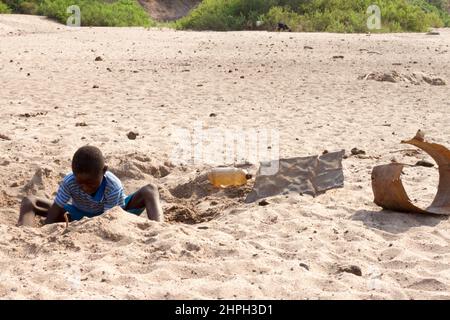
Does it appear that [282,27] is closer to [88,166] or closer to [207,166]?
[207,166]

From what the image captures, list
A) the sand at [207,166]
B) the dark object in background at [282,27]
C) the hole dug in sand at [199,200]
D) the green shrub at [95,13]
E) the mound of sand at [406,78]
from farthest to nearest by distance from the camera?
the green shrub at [95,13], the dark object in background at [282,27], the mound of sand at [406,78], the hole dug in sand at [199,200], the sand at [207,166]

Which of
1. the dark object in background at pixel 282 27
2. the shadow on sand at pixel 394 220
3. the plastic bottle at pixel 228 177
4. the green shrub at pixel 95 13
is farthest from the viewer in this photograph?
the green shrub at pixel 95 13

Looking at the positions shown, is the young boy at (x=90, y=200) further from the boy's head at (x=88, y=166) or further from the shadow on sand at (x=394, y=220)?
the shadow on sand at (x=394, y=220)

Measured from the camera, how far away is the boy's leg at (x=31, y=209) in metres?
5.60

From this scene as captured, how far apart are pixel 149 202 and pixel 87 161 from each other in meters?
0.57

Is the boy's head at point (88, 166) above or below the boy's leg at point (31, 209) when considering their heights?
above

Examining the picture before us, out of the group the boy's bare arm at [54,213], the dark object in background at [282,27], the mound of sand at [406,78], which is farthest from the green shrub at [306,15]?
the boy's bare arm at [54,213]

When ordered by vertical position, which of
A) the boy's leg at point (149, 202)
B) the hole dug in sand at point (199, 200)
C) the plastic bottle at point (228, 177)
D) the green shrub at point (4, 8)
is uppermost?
the green shrub at point (4, 8)

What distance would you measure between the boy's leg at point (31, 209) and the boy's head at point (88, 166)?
1.61 feet

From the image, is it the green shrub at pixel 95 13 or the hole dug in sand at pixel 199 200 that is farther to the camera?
the green shrub at pixel 95 13

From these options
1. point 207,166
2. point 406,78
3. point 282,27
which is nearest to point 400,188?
point 207,166
